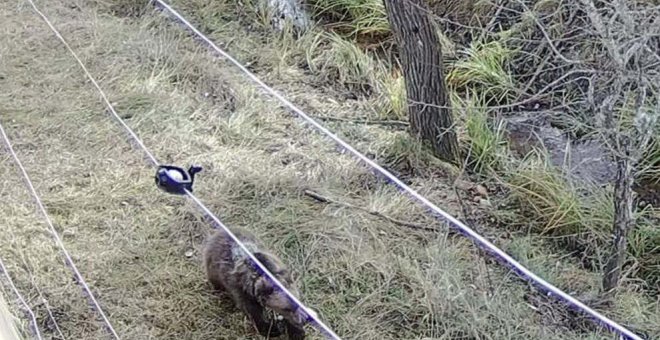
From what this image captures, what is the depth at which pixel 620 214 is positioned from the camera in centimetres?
240

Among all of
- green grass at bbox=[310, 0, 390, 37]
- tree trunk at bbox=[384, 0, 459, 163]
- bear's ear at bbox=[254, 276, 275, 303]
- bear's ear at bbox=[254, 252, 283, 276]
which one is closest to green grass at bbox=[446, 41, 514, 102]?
green grass at bbox=[310, 0, 390, 37]

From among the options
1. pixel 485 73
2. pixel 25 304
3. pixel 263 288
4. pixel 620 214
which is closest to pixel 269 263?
pixel 263 288

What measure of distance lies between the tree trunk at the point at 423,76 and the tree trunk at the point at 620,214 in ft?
2.77

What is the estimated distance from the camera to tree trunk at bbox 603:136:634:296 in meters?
2.33

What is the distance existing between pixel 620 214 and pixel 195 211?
132 cm

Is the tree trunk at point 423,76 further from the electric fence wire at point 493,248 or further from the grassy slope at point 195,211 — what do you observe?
the electric fence wire at point 493,248

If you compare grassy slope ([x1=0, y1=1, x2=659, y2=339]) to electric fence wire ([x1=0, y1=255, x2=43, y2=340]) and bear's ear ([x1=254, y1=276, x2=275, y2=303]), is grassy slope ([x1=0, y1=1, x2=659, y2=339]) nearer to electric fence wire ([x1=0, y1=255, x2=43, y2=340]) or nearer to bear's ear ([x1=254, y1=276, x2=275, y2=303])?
electric fence wire ([x1=0, y1=255, x2=43, y2=340])

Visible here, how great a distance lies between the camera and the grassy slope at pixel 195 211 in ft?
7.72

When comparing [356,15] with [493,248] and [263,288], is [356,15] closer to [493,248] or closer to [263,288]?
[263,288]

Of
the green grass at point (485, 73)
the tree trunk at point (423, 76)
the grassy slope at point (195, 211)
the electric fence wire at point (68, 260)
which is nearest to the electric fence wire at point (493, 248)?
the grassy slope at point (195, 211)

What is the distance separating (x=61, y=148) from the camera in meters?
3.09

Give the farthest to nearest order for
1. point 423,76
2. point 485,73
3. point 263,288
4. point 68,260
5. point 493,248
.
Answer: point 485,73 < point 423,76 < point 68,260 < point 263,288 < point 493,248

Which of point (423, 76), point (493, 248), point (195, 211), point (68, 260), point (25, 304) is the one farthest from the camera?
point (423, 76)

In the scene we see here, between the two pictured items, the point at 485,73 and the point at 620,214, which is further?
the point at 485,73
